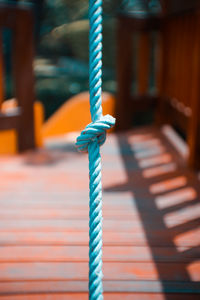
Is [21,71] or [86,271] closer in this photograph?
[86,271]

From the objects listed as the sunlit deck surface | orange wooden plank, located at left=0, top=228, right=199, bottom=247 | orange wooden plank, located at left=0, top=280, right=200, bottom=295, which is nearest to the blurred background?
the sunlit deck surface

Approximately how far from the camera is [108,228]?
7.72 ft

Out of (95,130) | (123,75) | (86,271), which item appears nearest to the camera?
(95,130)

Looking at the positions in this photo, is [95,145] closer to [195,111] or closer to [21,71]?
[195,111]

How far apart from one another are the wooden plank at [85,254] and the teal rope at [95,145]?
3.25 feet

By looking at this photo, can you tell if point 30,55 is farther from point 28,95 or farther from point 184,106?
point 184,106

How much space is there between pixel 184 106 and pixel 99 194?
3.36 m

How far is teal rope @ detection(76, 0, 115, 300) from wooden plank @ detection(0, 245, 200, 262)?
0.99 metres

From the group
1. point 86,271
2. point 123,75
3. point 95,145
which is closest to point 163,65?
point 123,75

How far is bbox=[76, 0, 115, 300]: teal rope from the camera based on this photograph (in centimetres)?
101

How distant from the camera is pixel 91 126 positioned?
1.06m

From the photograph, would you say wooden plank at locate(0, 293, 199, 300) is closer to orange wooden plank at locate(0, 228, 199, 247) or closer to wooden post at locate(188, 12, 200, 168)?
orange wooden plank at locate(0, 228, 199, 247)

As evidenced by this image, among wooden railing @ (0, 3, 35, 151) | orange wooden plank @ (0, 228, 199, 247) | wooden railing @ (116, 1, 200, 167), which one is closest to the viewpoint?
orange wooden plank @ (0, 228, 199, 247)

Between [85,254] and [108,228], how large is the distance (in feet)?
1.16
